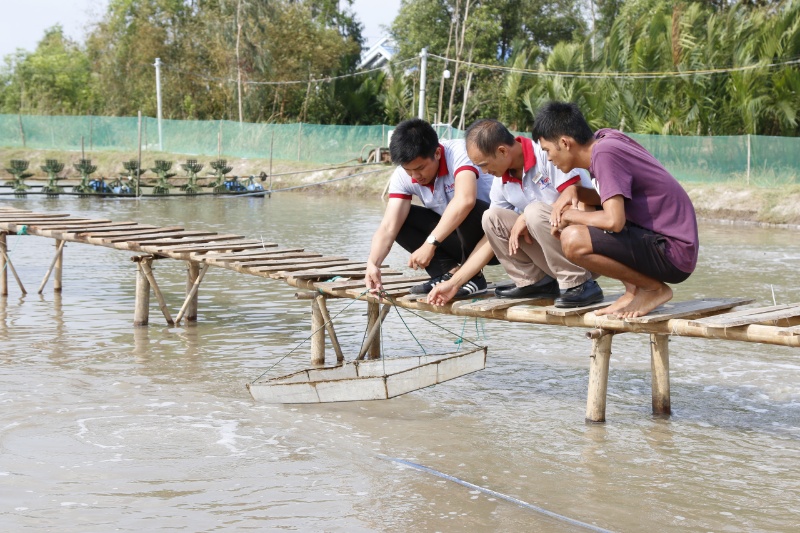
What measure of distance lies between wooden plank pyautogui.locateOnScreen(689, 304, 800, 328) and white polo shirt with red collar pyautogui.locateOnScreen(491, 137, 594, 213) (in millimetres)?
1058

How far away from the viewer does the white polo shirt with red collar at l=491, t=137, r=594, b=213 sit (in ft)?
20.6

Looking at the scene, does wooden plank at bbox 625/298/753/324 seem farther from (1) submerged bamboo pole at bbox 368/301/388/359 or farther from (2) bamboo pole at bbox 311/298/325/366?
(2) bamboo pole at bbox 311/298/325/366

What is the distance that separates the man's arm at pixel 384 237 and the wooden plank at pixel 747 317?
6.96ft

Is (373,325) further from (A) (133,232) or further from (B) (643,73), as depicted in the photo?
(B) (643,73)

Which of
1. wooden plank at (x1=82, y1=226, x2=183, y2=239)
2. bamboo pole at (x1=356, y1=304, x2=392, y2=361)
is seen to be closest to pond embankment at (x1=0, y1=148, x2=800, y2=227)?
wooden plank at (x1=82, y1=226, x2=183, y2=239)

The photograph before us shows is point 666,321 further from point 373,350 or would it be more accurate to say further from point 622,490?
point 373,350

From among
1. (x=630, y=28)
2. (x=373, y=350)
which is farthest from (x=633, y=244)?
(x=630, y=28)

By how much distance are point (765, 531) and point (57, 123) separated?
36.6m

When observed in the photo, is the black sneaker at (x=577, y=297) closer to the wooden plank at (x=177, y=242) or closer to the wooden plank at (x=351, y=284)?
the wooden plank at (x=351, y=284)

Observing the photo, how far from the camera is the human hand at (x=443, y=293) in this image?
21.9 feet

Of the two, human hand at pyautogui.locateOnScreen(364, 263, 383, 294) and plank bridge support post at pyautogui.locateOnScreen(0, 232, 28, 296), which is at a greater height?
human hand at pyautogui.locateOnScreen(364, 263, 383, 294)

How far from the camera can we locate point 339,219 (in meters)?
22.4

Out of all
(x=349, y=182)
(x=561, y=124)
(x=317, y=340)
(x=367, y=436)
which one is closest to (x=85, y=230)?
(x=317, y=340)

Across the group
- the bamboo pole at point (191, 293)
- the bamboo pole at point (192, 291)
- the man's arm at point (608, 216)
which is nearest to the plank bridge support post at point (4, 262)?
the bamboo pole at point (192, 291)
